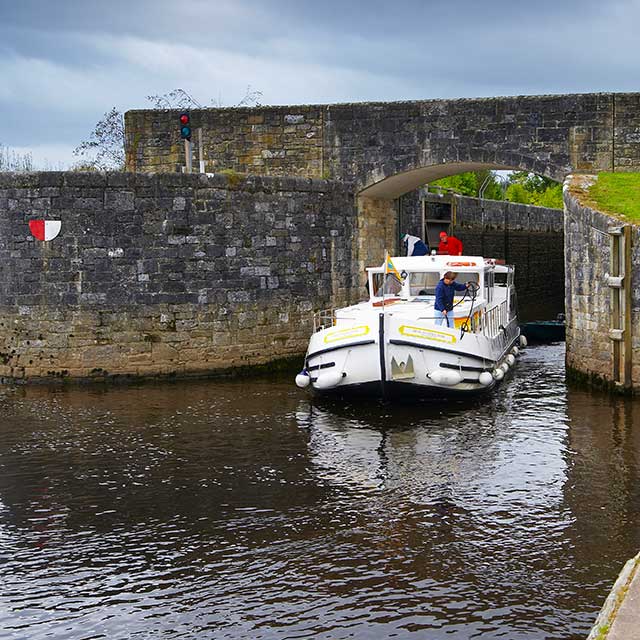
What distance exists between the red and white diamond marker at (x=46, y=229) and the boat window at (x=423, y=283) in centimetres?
527

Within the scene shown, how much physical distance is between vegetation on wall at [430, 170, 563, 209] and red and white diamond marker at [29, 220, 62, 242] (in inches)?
937

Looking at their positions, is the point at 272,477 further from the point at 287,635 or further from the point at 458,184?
the point at 458,184

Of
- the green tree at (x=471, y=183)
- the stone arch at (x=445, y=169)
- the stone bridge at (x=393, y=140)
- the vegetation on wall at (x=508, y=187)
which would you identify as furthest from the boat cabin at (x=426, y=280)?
the green tree at (x=471, y=183)

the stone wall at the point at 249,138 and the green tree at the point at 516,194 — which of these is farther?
the green tree at the point at 516,194

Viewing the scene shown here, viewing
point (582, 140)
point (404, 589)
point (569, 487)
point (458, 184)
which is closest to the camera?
point (404, 589)

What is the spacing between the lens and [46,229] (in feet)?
51.1

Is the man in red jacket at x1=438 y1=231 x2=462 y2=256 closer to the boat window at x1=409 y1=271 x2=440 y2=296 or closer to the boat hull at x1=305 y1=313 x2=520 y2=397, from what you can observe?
the boat window at x1=409 y1=271 x2=440 y2=296

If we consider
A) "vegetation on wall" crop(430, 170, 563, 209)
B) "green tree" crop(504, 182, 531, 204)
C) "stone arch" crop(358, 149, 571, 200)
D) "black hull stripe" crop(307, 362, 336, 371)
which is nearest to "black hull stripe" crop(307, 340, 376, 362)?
"black hull stripe" crop(307, 362, 336, 371)

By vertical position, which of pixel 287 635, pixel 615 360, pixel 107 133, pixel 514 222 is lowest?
pixel 287 635

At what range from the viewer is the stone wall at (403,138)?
17.6 m

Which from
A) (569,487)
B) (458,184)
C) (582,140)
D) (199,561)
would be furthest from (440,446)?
(458,184)

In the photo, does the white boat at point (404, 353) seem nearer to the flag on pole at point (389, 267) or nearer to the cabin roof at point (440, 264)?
the cabin roof at point (440, 264)

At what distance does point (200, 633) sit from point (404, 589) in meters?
1.42

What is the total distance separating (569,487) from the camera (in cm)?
949
